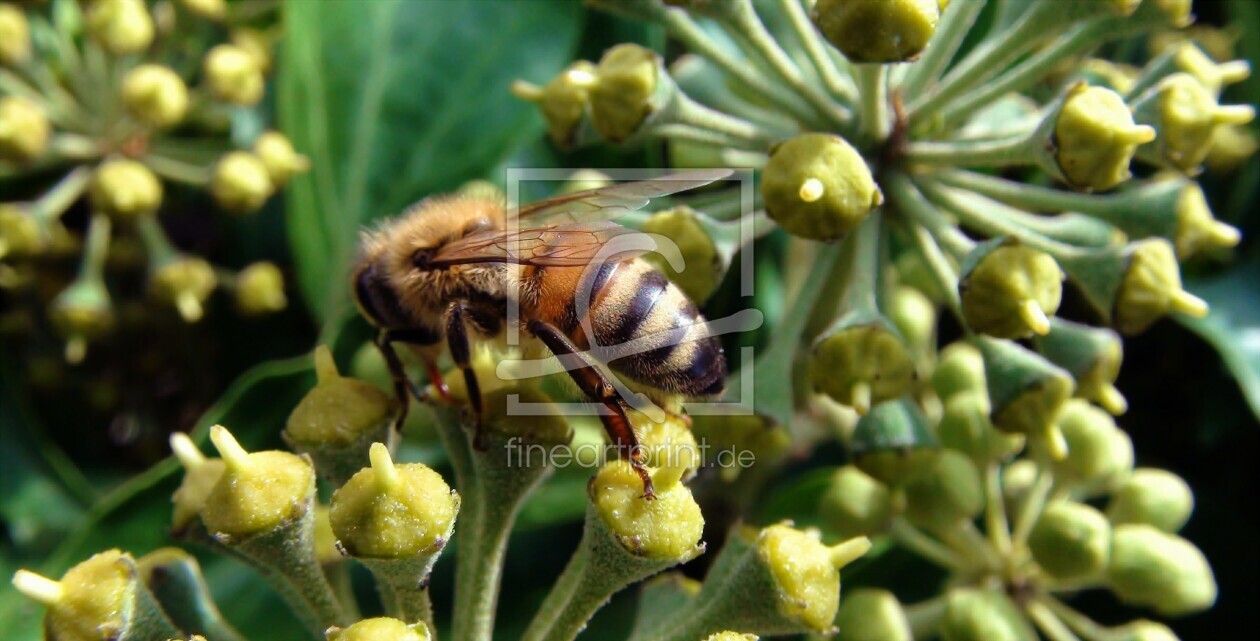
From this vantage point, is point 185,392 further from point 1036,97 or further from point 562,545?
point 1036,97

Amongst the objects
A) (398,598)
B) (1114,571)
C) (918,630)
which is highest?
(398,598)

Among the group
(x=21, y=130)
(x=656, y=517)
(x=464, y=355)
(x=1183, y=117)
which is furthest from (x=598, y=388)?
(x=21, y=130)

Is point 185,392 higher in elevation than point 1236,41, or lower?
lower

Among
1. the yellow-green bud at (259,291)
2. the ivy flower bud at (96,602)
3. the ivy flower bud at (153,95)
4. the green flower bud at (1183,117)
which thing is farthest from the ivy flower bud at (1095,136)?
the ivy flower bud at (153,95)

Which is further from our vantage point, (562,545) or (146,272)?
(146,272)

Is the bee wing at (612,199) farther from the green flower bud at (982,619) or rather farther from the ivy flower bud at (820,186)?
the green flower bud at (982,619)

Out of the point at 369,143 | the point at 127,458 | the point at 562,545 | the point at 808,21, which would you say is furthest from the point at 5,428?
the point at 808,21

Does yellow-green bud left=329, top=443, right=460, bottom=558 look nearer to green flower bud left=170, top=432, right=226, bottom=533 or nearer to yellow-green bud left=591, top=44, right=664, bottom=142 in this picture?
green flower bud left=170, top=432, right=226, bottom=533
